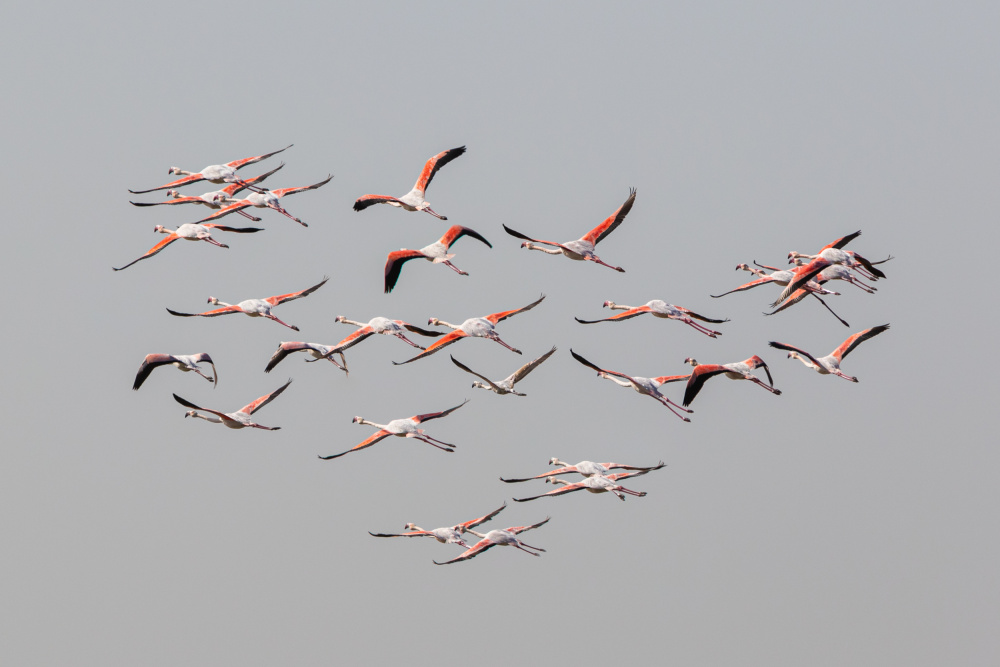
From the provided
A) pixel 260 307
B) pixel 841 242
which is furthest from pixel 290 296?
pixel 841 242

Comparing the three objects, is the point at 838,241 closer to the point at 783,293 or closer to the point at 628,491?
the point at 783,293

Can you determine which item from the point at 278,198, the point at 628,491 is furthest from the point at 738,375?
the point at 278,198

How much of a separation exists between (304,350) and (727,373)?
1384 centimetres

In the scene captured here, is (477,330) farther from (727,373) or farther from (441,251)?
(727,373)

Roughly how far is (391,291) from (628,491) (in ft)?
32.0

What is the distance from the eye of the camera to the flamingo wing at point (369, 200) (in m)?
43.5

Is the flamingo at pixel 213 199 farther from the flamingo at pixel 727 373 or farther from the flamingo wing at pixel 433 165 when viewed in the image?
the flamingo at pixel 727 373

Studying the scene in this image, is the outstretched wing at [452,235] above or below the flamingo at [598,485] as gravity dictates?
above

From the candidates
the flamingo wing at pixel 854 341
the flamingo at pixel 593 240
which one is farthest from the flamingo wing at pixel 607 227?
the flamingo wing at pixel 854 341

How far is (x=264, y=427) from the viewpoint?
45.3 meters

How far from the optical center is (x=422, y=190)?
45469 mm

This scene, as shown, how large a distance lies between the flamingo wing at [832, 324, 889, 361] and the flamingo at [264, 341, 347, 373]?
1644cm

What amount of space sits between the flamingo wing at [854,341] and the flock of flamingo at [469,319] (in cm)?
4

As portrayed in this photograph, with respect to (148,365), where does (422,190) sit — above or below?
above
